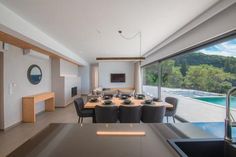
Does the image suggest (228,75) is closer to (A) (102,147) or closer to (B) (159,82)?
(B) (159,82)

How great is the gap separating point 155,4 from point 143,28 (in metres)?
1.20

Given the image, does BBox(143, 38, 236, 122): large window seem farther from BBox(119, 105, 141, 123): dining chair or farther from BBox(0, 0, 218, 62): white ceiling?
BBox(119, 105, 141, 123): dining chair

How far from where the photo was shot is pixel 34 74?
5.54 metres

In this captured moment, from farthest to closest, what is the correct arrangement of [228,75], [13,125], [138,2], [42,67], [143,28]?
[42,67]
[13,125]
[143,28]
[228,75]
[138,2]

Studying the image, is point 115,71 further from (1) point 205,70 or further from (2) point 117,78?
(1) point 205,70

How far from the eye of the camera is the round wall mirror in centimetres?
526

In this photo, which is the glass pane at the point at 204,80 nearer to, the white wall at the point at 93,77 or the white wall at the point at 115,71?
the white wall at the point at 115,71

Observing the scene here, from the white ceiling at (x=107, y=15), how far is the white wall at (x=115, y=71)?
641cm

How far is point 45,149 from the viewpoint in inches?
41.5

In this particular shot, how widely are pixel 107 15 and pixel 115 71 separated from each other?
760 centimetres

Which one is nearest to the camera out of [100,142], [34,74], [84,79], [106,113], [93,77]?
[100,142]

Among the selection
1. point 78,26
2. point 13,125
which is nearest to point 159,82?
point 78,26

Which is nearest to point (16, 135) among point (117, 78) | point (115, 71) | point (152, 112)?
point (152, 112)

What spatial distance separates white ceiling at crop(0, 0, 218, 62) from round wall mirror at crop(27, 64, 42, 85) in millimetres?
1905
